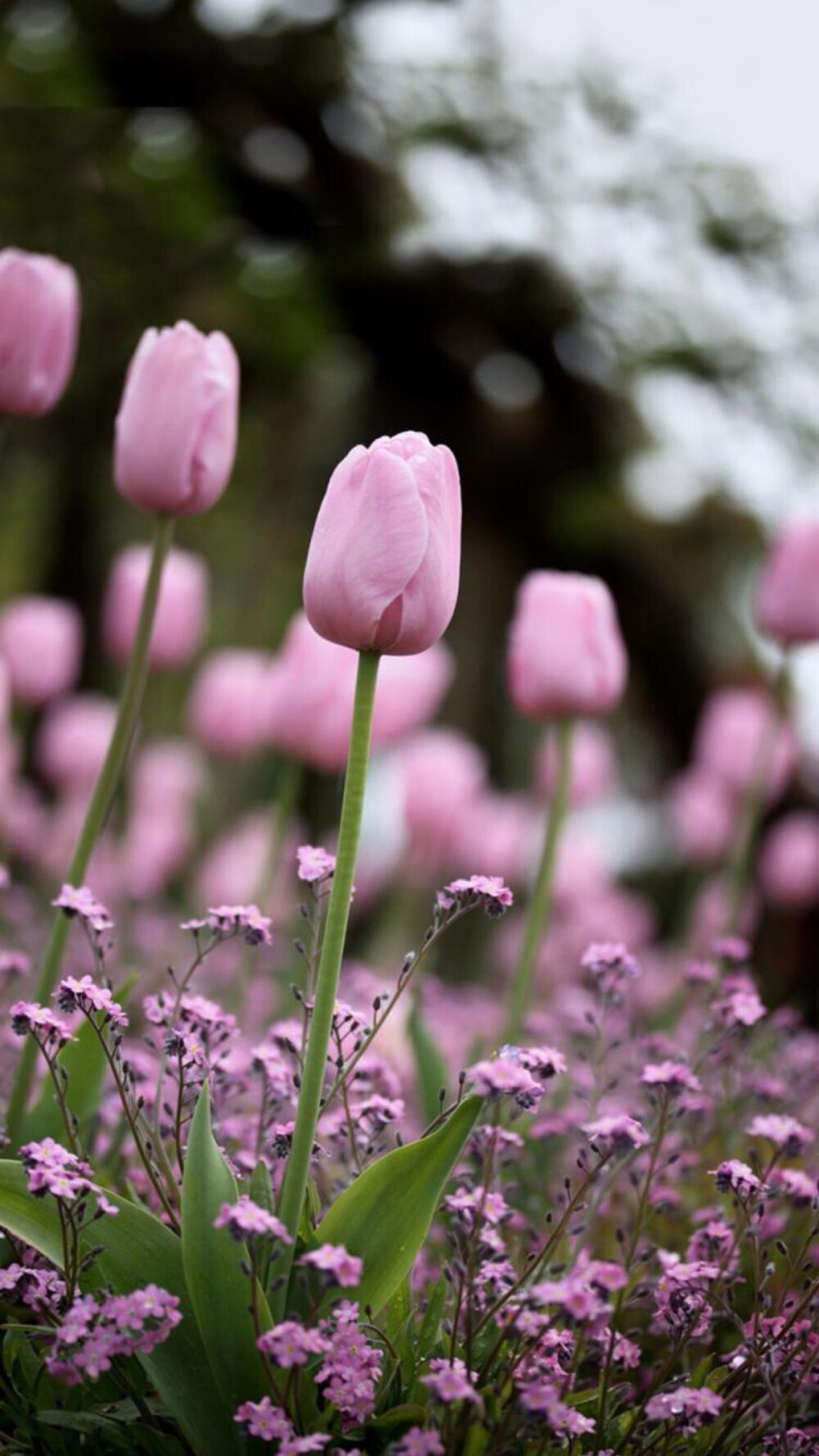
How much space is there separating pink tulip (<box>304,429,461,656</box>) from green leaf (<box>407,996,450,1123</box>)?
101cm

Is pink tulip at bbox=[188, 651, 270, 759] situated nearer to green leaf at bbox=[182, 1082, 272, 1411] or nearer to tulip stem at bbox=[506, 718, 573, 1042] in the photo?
tulip stem at bbox=[506, 718, 573, 1042]

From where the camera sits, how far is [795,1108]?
2.44m

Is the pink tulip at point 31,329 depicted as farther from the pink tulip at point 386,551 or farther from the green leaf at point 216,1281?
the green leaf at point 216,1281

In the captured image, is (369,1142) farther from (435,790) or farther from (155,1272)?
(435,790)

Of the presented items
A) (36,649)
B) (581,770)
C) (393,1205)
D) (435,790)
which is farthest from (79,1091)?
(581,770)

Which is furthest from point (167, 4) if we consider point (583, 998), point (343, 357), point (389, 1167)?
point (389, 1167)

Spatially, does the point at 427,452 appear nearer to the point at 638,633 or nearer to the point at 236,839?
the point at 236,839

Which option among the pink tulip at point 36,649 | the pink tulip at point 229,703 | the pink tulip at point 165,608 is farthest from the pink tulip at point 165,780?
the pink tulip at point 165,608

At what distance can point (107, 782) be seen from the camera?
208 centimetres

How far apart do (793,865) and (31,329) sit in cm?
373

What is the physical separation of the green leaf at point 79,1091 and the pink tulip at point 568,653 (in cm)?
107

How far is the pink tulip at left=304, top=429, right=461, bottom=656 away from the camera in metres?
1.45

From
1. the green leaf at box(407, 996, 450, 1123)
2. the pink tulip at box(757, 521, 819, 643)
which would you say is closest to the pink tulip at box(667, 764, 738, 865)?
the pink tulip at box(757, 521, 819, 643)

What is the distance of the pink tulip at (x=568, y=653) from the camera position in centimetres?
263
